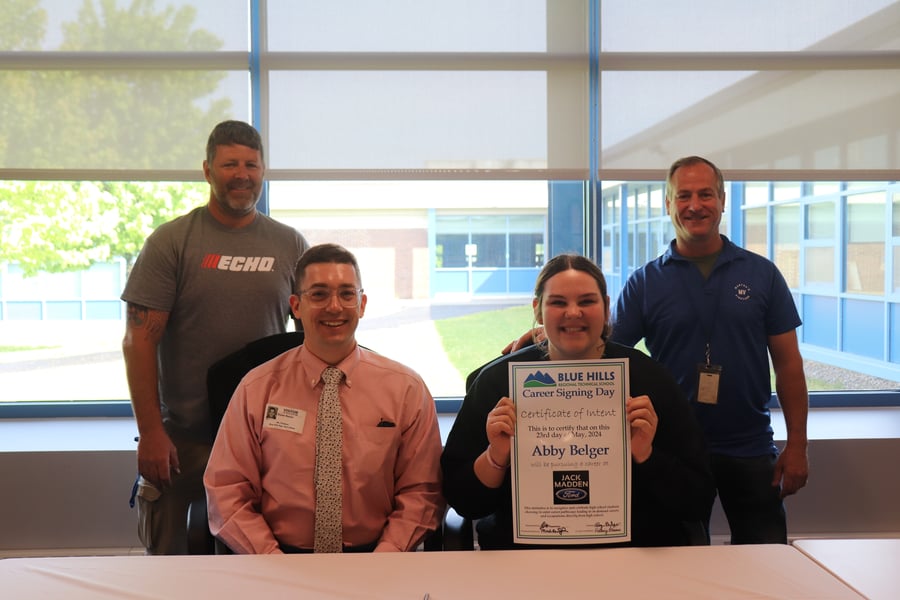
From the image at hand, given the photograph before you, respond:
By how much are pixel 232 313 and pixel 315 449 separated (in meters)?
0.83

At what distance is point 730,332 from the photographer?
2.56 metres

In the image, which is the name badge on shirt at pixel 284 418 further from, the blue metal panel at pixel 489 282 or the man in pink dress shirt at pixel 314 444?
the blue metal panel at pixel 489 282

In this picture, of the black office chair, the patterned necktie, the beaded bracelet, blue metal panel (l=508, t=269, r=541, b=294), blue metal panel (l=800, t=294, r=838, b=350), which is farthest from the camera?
blue metal panel (l=800, t=294, r=838, b=350)

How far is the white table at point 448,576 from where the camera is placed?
1.47m

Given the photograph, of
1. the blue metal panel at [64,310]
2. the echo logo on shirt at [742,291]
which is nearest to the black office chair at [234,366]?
the echo logo on shirt at [742,291]

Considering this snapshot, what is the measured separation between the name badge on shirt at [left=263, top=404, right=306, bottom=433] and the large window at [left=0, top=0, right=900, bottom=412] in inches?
78.5

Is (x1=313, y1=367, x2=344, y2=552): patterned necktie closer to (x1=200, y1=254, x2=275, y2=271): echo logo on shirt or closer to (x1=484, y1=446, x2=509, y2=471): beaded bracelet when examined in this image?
(x1=484, y1=446, x2=509, y2=471): beaded bracelet

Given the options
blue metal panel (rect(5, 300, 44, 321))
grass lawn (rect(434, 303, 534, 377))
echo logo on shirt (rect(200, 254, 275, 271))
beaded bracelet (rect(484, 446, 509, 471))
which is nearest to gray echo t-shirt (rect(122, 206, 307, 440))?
echo logo on shirt (rect(200, 254, 275, 271))

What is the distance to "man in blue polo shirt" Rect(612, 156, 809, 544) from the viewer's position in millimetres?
2557

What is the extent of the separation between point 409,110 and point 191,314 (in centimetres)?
175

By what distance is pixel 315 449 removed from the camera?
6.53 ft

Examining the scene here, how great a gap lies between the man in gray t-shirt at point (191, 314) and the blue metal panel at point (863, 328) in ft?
12.5

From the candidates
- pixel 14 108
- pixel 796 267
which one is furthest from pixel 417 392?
pixel 796 267

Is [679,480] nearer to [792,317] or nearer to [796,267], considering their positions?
[792,317]
